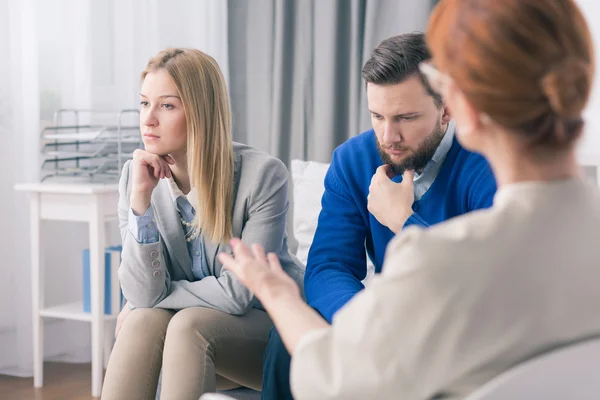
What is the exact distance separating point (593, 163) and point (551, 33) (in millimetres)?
1626

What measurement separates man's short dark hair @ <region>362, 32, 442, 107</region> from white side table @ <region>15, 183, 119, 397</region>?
138cm

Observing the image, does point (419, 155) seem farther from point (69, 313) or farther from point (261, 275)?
point (69, 313)

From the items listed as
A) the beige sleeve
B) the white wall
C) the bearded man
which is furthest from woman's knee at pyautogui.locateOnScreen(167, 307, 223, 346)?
the white wall

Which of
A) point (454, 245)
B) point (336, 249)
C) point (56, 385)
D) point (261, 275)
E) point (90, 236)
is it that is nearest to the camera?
point (454, 245)

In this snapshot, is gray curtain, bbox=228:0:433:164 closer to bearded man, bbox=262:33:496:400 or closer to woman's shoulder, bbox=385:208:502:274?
bearded man, bbox=262:33:496:400

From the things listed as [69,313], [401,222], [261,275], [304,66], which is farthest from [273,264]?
[304,66]

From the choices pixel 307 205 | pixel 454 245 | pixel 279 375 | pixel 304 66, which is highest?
pixel 304 66

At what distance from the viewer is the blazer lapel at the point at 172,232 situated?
2.03 metres

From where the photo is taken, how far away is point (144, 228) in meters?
1.97

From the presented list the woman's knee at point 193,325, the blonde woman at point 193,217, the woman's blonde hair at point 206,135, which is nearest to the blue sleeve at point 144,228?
the blonde woman at point 193,217

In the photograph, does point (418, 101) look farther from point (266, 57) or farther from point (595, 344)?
point (266, 57)

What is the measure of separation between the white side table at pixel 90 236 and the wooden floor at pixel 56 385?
0.15ft

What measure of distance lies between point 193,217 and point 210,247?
0.10 m

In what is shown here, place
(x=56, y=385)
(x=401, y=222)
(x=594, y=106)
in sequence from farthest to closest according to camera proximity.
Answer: (x=56, y=385)
(x=594, y=106)
(x=401, y=222)
